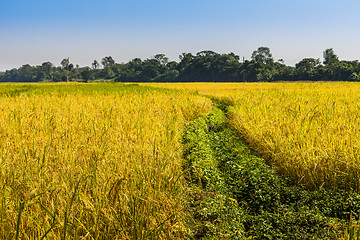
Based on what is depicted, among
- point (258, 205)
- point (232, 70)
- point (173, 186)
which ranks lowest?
point (258, 205)

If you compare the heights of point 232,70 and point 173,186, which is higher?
point 232,70

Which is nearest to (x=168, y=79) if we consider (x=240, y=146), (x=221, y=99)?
(x=221, y=99)

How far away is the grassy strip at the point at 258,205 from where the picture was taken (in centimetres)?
254

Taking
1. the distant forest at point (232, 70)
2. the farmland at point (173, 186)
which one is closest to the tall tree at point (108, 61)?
the distant forest at point (232, 70)

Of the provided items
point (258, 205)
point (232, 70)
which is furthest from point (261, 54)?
point (258, 205)

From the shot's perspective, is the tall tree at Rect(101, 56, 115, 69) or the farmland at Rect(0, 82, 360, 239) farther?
the tall tree at Rect(101, 56, 115, 69)

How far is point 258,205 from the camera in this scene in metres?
3.22

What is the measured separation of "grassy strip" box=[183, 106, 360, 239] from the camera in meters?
2.54

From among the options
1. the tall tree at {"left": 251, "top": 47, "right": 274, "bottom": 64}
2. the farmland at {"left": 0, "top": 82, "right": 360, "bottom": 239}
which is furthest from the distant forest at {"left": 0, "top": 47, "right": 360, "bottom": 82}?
the farmland at {"left": 0, "top": 82, "right": 360, "bottom": 239}

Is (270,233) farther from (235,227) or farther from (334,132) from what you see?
(334,132)

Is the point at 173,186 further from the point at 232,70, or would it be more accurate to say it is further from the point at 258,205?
the point at 232,70

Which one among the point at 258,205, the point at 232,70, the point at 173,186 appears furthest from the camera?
the point at 232,70

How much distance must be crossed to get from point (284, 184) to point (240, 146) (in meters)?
2.02

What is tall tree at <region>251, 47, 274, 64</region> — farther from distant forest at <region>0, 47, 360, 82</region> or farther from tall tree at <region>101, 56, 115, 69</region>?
tall tree at <region>101, 56, 115, 69</region>
